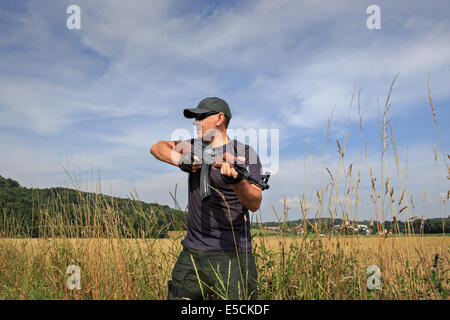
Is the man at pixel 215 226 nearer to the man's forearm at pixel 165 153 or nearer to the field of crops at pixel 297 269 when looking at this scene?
the man's forearm at pixel 165 153

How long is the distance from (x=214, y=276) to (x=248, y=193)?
648mm

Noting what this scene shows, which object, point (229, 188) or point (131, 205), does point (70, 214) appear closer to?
point (131, 205)

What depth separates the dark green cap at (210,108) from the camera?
2.39 meters

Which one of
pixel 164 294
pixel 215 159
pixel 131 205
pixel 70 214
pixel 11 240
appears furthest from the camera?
pixel 11 240

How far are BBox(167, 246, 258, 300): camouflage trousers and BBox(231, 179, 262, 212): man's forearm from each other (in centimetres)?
39

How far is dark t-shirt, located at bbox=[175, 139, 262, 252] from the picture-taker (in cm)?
223

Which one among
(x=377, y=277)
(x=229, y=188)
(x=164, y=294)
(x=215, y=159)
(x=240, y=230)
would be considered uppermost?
(x=215, y=159)

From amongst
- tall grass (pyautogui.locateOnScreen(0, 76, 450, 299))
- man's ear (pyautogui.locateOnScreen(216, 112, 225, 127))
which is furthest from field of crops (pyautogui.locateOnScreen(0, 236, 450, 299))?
man's ear (pyautogui.locateOnScreen(216, 112, 225, 127))
